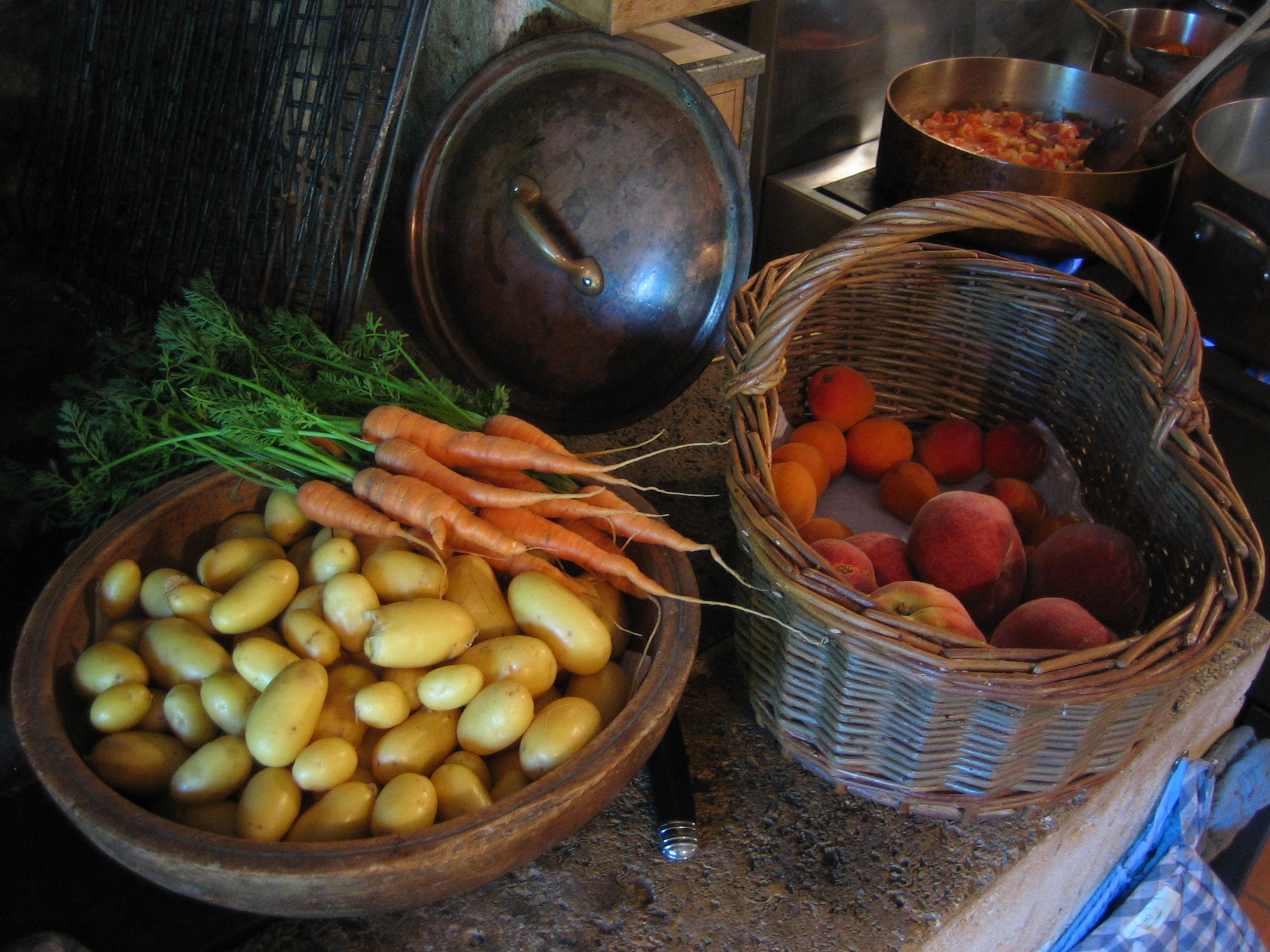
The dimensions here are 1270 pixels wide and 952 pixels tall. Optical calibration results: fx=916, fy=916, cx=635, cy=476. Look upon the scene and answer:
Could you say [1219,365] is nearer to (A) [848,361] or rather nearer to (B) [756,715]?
(A) [848,361]

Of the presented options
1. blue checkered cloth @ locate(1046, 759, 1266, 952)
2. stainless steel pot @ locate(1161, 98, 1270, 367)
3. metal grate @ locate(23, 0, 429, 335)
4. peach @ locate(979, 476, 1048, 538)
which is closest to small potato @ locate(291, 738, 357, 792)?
metal grate @ locate(23, 0, 429, 335)

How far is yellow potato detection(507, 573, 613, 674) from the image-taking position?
765 millimetres

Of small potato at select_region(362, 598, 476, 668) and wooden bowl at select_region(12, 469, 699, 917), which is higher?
small potato at select_region(362, 598, 476, 668)

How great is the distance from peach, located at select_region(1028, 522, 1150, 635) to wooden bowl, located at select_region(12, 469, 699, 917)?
1.27 ft

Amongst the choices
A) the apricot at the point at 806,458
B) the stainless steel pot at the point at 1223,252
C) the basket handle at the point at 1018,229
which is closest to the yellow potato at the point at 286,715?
the basket handle at the point at 1018,229

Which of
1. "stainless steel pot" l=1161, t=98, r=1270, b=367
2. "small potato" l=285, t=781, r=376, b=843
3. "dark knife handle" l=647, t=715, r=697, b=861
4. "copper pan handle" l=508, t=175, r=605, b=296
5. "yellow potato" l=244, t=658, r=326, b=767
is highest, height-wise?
"stainless steel pot" l=1161, t=98, r=1270, b=367

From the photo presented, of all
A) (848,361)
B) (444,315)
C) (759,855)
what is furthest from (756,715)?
(444,315)

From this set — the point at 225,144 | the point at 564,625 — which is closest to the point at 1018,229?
the point at 564,625

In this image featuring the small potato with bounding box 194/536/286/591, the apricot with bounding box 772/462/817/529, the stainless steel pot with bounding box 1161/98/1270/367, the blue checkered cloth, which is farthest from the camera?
the stainless steel pot with bounding box 1161/98/1270/367

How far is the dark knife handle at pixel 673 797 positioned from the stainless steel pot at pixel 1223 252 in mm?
1007

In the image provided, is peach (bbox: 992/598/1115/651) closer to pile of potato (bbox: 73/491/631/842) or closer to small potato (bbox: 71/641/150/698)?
pile of potato (bbox: 73/491/631/842)

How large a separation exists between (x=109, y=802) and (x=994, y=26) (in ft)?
7.22

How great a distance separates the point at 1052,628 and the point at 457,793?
1.66ft

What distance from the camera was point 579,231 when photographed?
119 cm
